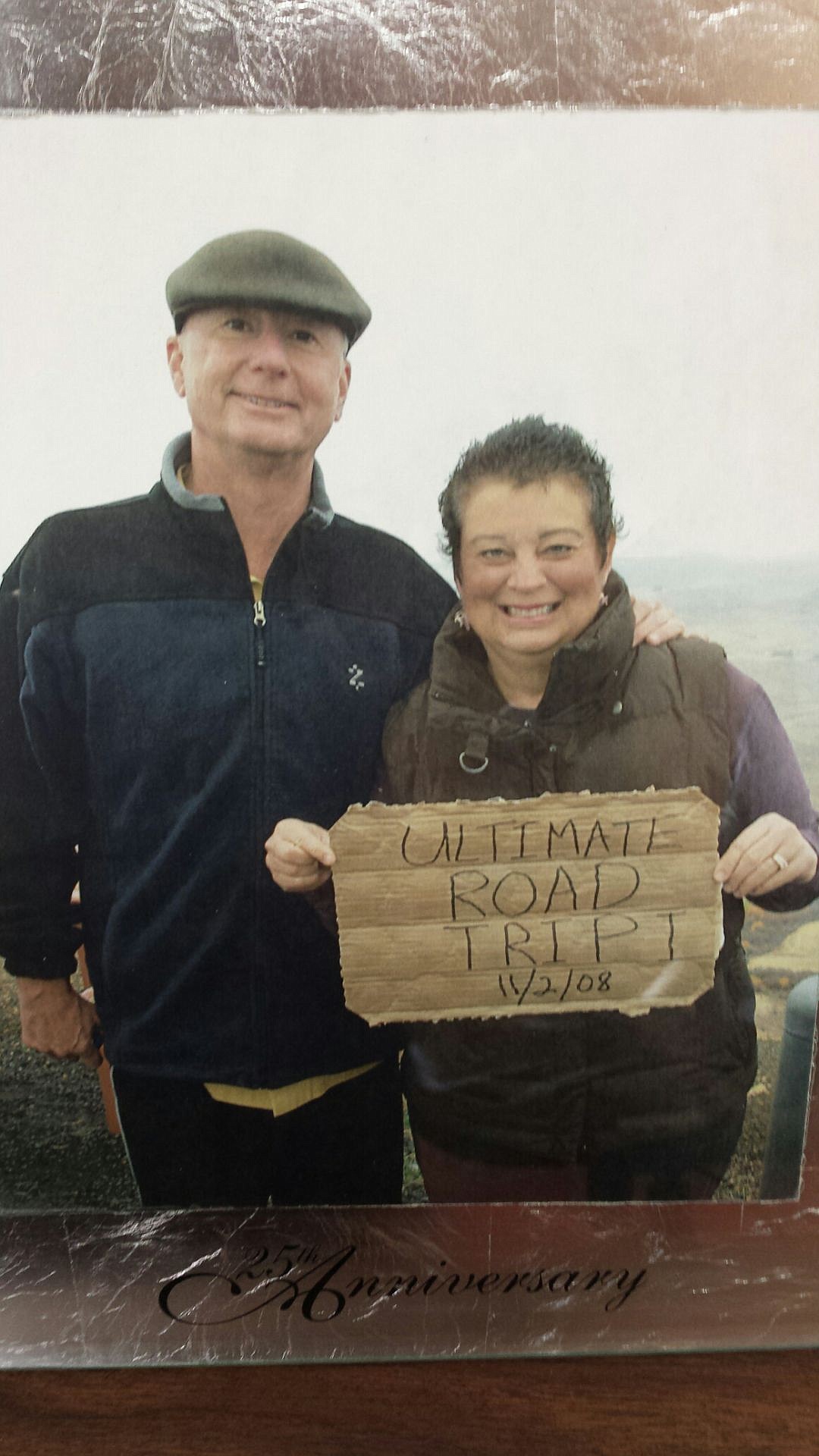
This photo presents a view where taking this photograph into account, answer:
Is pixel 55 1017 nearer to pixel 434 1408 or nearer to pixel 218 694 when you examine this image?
pixel 218 694

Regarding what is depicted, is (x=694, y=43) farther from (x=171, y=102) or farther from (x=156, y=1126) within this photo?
(x=156, y=1126)

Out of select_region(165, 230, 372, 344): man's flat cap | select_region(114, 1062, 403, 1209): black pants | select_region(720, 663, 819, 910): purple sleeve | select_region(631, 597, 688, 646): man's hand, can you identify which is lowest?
select_region(114, 1062, 403, 1209): black pants

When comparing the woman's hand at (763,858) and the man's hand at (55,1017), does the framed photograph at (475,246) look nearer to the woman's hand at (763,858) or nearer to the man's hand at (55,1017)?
the woman's hand at (763,858)

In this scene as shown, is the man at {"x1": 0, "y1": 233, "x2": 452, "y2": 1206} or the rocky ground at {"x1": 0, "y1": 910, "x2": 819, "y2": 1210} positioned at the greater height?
the man at {"x1": 0, "y1": 233, "x2": 452, "y2": 1206}

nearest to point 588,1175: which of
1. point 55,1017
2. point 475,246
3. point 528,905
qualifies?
point 528,905

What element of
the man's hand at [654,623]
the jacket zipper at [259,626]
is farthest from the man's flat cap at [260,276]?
the man's hand at [654,623]

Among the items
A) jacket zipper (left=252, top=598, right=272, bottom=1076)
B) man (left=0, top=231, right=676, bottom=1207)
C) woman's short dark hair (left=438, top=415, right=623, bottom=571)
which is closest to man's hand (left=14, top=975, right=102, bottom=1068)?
man (left=0, top=231, right=676, bottom=1207)

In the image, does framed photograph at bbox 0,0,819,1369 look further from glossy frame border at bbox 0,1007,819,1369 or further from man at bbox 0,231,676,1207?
glossy frame border at bbox 0,1007,819,1369
